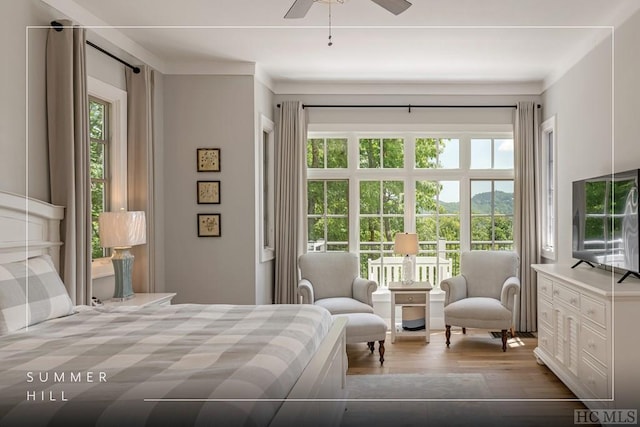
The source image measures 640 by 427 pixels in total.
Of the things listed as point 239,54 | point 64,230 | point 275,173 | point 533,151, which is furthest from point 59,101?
point 533,151

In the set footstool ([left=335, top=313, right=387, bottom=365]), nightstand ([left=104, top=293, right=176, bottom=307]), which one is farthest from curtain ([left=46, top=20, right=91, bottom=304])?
footstool ([left=335, top=313, right=387, bottom=365])

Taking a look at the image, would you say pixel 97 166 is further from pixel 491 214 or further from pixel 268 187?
pixel 491 214

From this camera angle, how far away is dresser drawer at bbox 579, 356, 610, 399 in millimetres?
2945

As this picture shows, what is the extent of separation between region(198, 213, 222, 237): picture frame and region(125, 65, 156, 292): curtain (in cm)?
55

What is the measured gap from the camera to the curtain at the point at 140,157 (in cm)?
435

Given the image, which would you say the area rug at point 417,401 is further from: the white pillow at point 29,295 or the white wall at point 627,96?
the white wall at point 627,96

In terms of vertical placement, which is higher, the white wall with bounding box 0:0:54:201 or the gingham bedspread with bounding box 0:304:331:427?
the white wall with bounding box 0:0:54:201

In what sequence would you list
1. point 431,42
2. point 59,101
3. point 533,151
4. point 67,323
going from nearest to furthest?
point 67,323, point 59,101, point 431,42, point 533,151

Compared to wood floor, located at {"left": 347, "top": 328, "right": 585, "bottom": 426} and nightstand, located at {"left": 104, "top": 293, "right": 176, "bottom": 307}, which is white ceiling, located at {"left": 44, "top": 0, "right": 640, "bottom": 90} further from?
wood floor, located at {"left": 347, "top": 328, "right": 585, "bottom": 426}

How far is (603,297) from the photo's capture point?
9.61 feet

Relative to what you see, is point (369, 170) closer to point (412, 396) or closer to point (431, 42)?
point (431, 42)

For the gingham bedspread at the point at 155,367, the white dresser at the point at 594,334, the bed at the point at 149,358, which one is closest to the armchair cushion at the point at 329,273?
the white dresser at the point at 594,334

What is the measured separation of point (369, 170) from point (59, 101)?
343 centimetres

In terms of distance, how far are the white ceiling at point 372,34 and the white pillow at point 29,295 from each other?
5.63 ft
